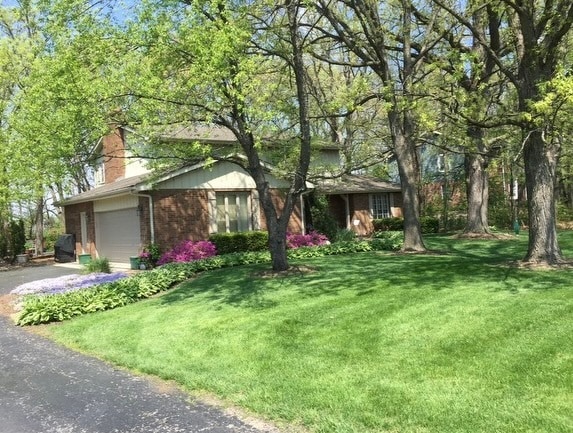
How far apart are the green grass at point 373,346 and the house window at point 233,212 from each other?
8.89 metres

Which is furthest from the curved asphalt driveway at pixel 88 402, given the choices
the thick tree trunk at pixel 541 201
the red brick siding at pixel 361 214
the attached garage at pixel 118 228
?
the red brick siding at pixel 361 214

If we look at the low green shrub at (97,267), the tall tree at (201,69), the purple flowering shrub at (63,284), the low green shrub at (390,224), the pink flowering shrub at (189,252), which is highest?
the tall tree at (201,69)

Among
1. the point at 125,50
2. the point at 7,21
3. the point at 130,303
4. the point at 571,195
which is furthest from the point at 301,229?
the point at 7,21

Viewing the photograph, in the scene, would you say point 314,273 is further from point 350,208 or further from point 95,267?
point 350,208

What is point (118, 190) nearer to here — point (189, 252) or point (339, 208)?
point (189, 252)

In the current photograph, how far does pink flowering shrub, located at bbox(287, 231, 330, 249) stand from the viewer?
67.4 ft

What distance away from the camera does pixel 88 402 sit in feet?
18.9

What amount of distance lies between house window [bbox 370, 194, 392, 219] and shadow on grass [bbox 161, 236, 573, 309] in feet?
39.2

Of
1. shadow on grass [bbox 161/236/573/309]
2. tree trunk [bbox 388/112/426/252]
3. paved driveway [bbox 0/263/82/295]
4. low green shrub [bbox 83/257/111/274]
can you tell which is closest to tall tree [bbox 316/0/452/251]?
tree trunk [bbox 388/112/426/252]

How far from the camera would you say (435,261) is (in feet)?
45.5

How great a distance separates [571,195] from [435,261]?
23.6 metres

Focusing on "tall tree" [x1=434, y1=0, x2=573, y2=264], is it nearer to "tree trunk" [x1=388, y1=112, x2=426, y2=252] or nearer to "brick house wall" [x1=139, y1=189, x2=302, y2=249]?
"tree trunk" [x1=388, y1=112, x2=426, y2=252]

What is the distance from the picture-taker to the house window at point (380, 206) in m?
28.1

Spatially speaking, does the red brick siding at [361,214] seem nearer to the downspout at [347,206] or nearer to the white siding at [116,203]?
the downspout at [347,206]
